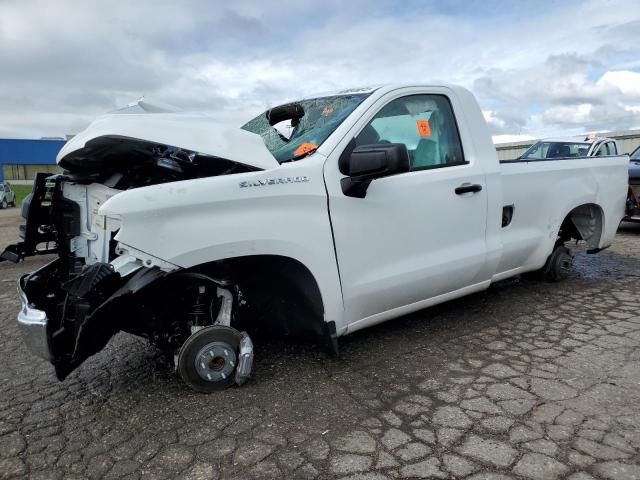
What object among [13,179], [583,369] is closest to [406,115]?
[583,369]

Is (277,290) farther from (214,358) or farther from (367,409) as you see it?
(367,409)

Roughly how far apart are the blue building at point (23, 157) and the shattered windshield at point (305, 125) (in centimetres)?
5764

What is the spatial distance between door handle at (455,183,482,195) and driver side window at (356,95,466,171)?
198mm

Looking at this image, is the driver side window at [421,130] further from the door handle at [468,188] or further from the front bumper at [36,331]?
the front bumper at [36,331]

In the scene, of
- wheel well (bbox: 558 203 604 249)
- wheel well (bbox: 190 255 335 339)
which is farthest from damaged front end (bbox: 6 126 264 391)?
wheel well (bbox: 558 203 604 249)

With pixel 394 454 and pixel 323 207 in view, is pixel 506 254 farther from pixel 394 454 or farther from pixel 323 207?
pixel 394 454

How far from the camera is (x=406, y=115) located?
392 cm

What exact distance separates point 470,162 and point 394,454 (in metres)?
2.37

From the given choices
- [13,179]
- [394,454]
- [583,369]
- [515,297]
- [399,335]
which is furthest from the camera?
[13,179]

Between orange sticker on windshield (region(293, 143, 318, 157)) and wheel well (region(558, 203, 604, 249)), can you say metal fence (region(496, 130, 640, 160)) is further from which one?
orange sticker on windshield (region(293, 143, 318, 157))

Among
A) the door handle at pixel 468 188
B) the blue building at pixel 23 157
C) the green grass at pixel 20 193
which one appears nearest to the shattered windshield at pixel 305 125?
the door handle at pixel 468 188

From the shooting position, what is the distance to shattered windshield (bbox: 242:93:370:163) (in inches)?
138

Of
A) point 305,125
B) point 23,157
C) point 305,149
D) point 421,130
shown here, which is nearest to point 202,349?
point 305,149

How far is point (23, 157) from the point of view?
56.6 m
